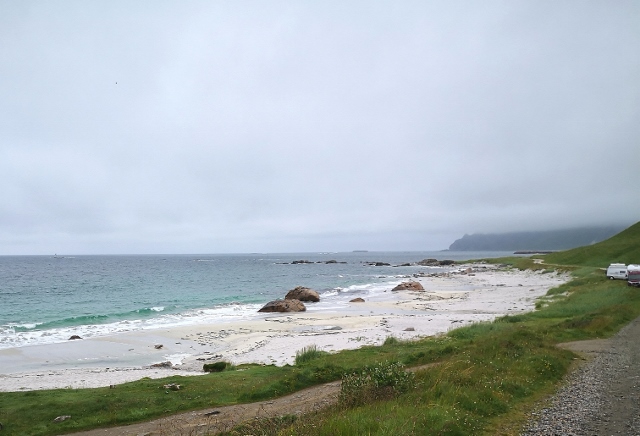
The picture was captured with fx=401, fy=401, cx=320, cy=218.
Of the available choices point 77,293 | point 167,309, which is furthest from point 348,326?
point 77,293

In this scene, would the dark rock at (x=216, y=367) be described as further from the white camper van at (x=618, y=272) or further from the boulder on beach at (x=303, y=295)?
the white camper van at (x=618, y=272)

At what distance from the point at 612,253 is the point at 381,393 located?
91352 mm

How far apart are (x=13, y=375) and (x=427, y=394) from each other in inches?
957

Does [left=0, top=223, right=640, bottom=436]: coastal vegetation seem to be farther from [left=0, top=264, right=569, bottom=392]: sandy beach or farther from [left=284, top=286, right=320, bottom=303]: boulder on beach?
[left=284, top=286, right=320, bottom=303]: boulder on beach

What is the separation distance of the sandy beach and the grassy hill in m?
42.6

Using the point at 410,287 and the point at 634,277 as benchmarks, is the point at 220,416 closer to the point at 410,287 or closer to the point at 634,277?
the point at 634,277

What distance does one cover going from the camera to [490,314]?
4003 centimetres

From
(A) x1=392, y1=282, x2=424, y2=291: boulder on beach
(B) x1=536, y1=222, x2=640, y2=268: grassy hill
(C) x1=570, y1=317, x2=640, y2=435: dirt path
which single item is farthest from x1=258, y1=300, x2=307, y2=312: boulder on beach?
(B) x1=536, y1=222, x2=640, y2=268: grassy hill

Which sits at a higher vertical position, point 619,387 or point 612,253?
point 612,253

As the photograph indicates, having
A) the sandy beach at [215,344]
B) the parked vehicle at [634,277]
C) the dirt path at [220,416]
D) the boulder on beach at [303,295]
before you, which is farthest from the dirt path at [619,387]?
the boulder on beach at [303,295]

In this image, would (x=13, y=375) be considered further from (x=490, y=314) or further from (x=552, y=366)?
(x=490, y=314)

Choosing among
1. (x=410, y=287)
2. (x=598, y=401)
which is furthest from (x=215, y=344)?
(x=410, y=287)

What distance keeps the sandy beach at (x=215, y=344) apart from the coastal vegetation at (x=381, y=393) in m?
5.02

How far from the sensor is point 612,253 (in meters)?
82.3
